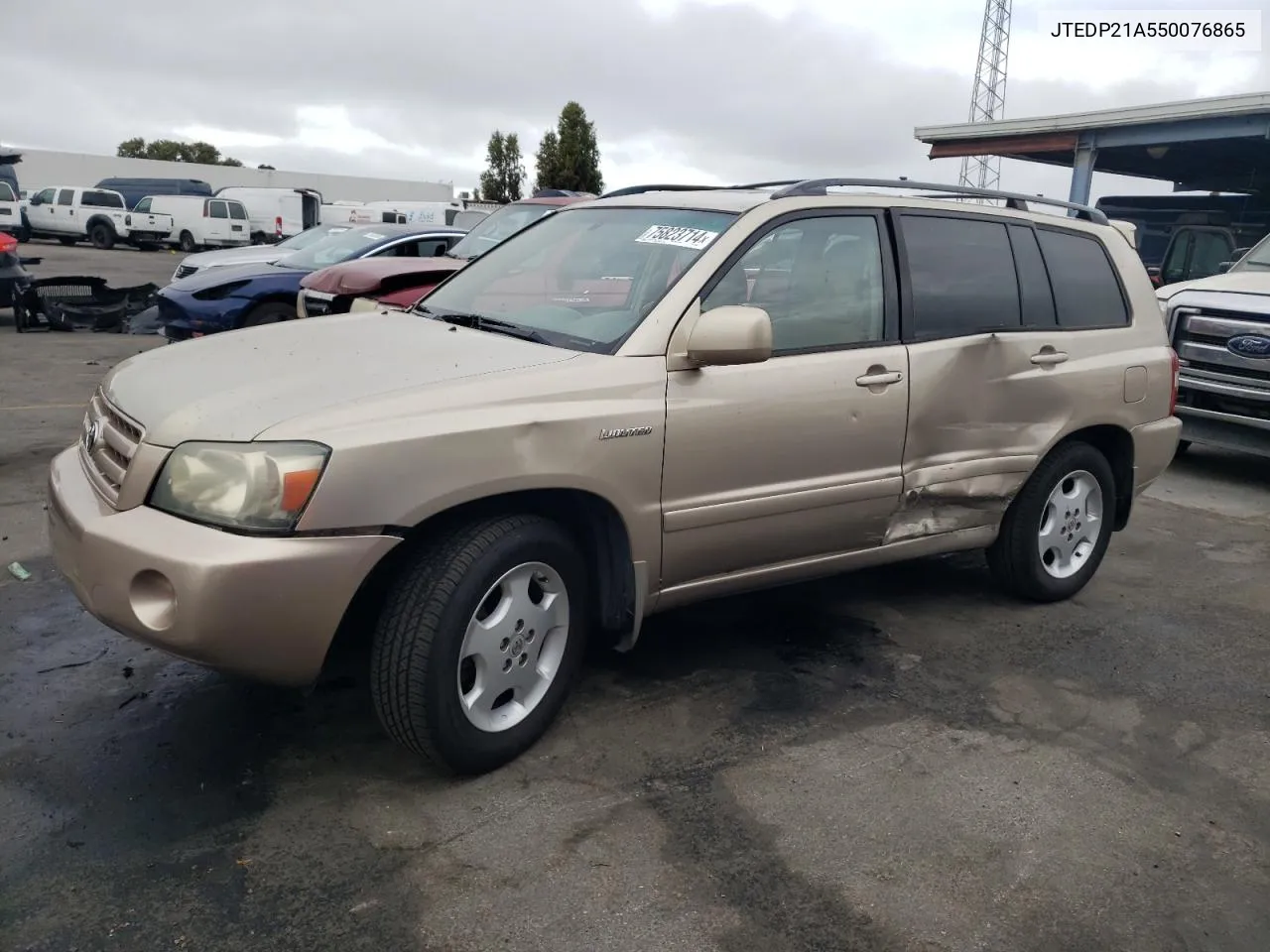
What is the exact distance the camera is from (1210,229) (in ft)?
42.5

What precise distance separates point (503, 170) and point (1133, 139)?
3637cm

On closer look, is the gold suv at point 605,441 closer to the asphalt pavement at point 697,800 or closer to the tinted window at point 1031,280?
the tinted window at point 1031,280

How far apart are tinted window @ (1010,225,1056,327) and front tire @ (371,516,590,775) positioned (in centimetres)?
244

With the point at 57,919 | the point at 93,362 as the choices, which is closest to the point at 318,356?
the point at 57,919

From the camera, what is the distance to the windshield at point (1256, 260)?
8.70 m

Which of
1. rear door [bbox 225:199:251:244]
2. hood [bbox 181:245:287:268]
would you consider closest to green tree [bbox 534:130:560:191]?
rear door [bbox 225:199:251:244]

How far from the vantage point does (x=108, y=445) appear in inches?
124

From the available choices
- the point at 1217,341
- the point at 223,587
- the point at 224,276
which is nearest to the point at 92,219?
the point at 224,276

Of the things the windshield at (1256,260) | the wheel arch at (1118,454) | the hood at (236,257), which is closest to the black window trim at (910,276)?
the wheel arch at (1118,454)

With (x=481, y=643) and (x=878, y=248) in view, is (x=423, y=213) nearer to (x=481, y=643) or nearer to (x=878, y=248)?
(x=878, y=248)

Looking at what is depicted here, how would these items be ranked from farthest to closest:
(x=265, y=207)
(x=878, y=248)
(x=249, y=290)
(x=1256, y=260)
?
1. (x=265, y=207)
2. (x=249, y=290)
3. (x=1256, y=260)
4. (x=878, y=248)

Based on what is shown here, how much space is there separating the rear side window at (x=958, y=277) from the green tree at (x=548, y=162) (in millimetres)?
36713

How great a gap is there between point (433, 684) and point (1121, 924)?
6.08ft

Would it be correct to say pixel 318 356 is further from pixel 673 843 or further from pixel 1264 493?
pixel 1264 493
